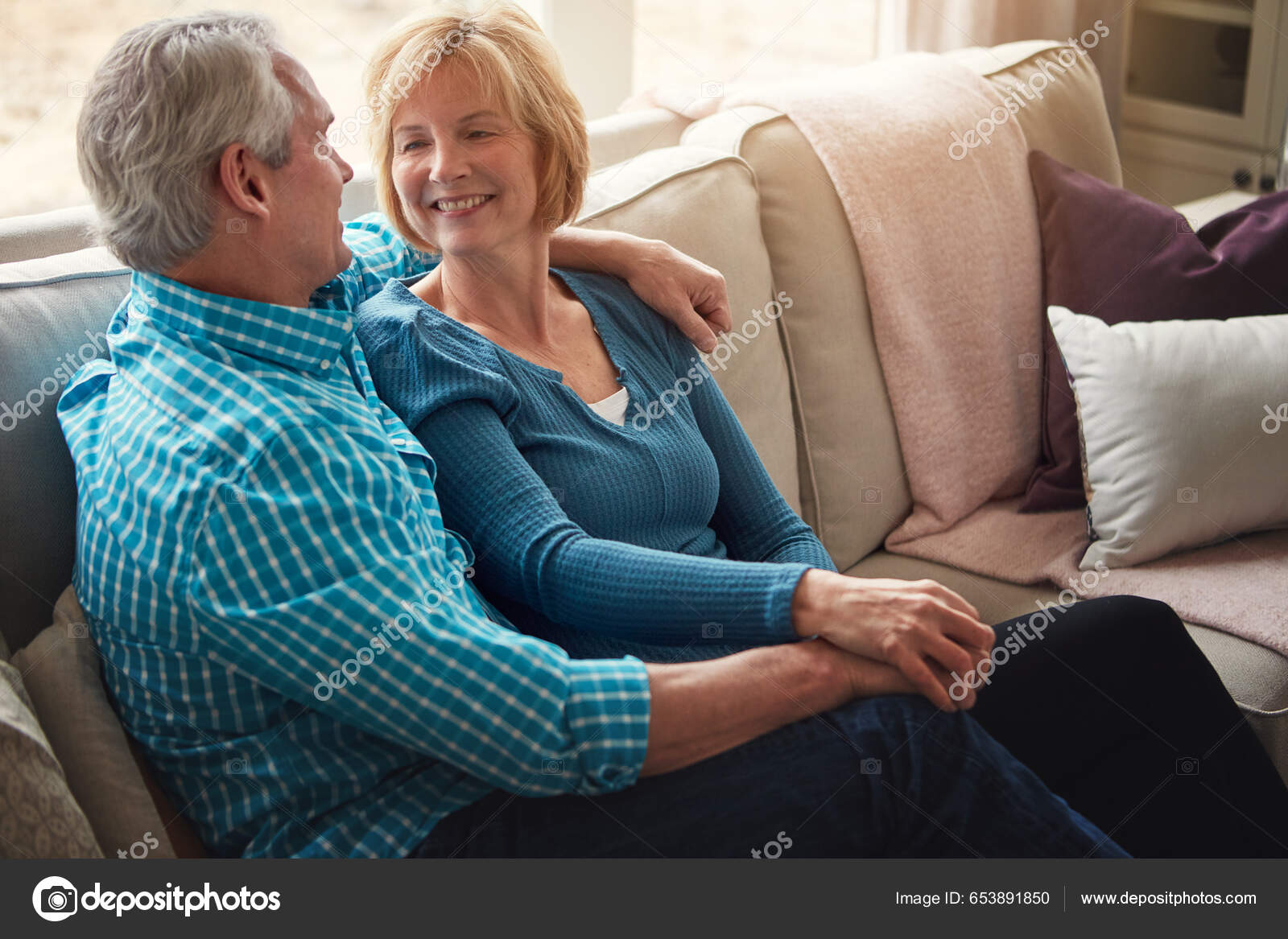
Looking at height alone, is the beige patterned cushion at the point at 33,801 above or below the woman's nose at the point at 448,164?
below

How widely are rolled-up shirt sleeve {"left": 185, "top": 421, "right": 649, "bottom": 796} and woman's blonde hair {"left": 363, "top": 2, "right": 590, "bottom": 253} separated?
0.45 metres

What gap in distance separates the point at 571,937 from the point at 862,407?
3.14 feet

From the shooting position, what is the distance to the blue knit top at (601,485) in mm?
1086

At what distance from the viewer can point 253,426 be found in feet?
2.96

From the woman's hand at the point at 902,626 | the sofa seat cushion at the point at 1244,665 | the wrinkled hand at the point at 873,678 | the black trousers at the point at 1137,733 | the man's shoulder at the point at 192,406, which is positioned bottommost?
the sofa seat cushion at the point at 1244,665

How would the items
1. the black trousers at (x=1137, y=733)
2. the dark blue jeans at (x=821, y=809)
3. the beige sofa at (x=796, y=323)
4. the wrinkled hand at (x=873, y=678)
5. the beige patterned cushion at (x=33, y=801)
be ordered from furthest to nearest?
the beige sofa at (x=796, y=323) → the black trousers at (x=1137, y=733) → the wrinkled hand at (x=873, y=678) → the dark blue jeans at (x=821, y=809) → the beige patterned cushion at (x=33, y=801)

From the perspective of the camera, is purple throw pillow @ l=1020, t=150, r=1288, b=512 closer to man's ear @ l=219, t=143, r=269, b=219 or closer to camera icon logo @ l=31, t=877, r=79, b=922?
man's ear @ l=219, t=143, r=269, b=219

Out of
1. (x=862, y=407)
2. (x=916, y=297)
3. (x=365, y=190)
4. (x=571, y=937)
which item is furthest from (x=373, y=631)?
(x=916, y=297)

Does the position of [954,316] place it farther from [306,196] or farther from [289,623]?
[289,623]

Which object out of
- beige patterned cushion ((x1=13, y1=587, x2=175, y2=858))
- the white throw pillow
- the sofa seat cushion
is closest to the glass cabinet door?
the white throw pillow

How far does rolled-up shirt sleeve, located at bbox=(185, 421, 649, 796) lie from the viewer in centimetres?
87

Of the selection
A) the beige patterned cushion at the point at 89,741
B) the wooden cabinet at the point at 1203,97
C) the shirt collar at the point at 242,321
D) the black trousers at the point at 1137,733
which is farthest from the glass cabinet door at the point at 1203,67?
the beige patterned cushion at the point at 89,741

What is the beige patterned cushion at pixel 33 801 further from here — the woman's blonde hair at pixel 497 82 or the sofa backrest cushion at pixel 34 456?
the woman's blonde hair at pixel 497 82

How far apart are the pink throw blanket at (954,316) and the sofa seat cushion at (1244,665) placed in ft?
0.10
